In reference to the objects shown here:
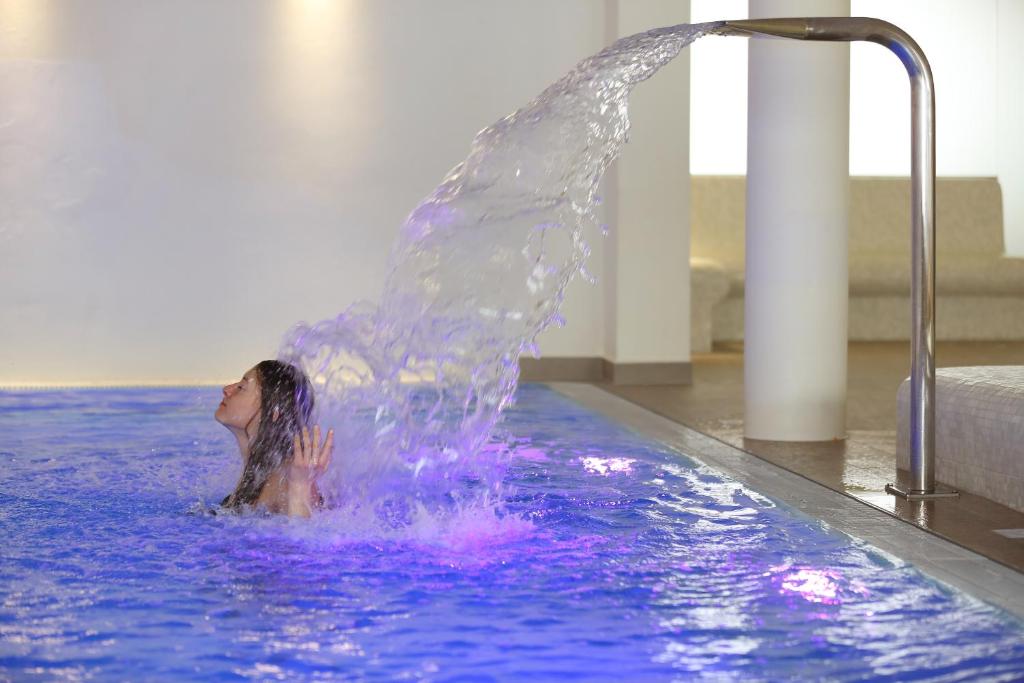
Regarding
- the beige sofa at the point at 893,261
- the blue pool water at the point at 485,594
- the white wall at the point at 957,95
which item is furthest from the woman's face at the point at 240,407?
the white wall at the point at 957,95

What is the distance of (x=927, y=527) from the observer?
360cm

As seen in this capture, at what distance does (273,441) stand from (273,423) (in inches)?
2.0

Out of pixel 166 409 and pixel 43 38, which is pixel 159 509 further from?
pixel 43 38

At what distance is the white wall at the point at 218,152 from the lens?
7.88 metres

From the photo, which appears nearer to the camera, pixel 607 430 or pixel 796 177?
pixel 796 177

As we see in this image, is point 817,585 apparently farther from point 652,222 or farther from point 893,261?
point 893,261

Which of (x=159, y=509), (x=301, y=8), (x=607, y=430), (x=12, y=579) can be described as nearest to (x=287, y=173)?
(x=301, y=8)

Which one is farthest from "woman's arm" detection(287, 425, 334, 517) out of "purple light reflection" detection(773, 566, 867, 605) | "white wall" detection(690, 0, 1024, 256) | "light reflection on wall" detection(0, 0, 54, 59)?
"white wall" detection(690, 0, 1024, 256)

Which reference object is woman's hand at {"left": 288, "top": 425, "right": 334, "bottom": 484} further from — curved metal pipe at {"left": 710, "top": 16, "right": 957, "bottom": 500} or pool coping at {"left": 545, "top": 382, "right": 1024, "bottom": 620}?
curved metal pipe at {"left": 710, "top": 16, "right": 957, "bottom": 500}

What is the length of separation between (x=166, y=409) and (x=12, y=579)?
11.8 feet

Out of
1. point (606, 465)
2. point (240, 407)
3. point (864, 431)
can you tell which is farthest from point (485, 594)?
point (864, 431)

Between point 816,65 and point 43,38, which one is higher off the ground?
point 43,38

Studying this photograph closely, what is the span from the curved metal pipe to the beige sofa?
20.8 feet

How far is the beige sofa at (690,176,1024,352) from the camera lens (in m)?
11.1
